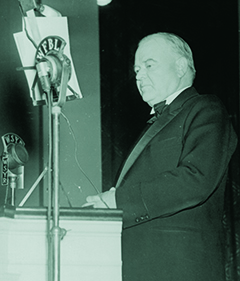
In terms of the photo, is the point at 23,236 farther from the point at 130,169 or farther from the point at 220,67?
the point at 220,67

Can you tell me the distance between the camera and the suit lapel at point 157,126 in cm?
152

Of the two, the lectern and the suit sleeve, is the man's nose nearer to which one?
the suit sleeve

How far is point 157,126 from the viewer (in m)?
1.56

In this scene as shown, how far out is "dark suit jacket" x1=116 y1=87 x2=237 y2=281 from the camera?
4.47 ft

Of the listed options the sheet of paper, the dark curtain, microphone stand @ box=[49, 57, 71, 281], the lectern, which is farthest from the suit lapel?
the dark curtain

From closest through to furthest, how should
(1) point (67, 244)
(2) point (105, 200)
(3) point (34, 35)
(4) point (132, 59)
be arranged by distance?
(1) point (67, 244), (2) point (105, 200), (3) point (34, 35), (4) point (132, 59)

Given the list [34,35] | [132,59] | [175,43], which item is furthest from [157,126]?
[132,59]

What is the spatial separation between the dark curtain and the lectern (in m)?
1.36

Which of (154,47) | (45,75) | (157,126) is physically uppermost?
(154,47)

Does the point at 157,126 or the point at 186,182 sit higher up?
the point at 157,126

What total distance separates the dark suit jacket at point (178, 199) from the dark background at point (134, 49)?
111 centimetres

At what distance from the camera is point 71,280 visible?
4.11ft

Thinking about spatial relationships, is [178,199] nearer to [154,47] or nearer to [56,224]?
[56,224]

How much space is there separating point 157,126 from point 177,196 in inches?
11.9
